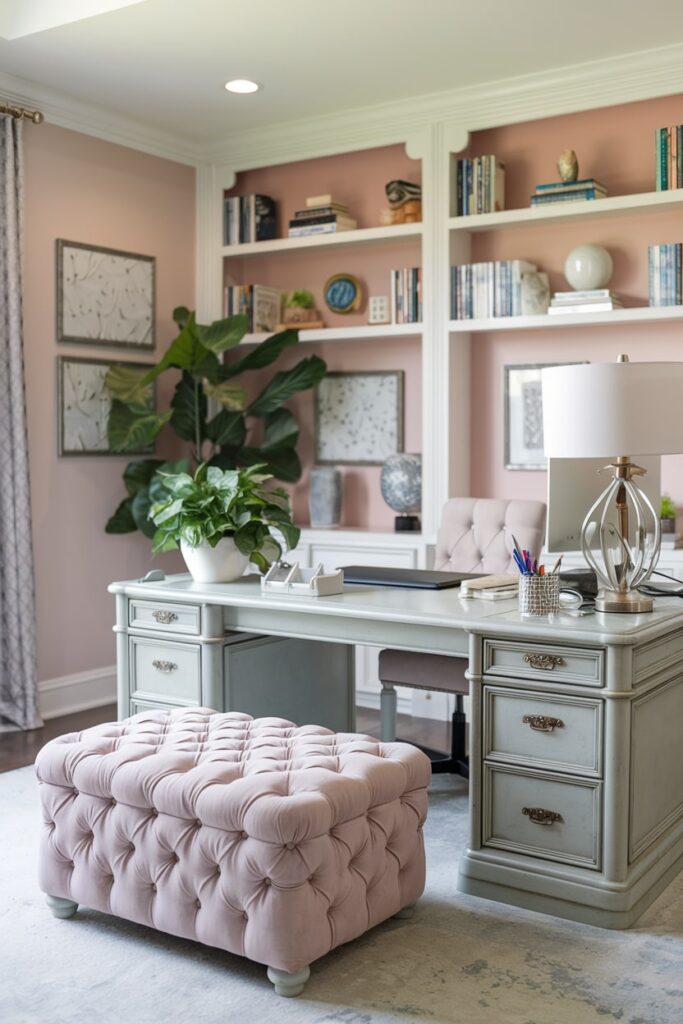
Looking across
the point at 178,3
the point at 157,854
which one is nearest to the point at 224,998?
the point at 157,854

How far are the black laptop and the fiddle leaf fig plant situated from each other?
1695 millimetres

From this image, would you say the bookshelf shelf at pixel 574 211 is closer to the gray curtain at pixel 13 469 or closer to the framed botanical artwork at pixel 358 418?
the framed botanical artwork at pixel 358 418

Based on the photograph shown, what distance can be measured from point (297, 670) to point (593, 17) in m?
2.59

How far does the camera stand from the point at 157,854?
Answer: 2.54 metres

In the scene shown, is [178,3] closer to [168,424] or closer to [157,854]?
[168,424]

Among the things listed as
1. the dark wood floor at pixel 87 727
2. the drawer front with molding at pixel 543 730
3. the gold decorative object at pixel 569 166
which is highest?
the gold decorative object at pixel 569 166

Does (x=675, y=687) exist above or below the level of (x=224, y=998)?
above

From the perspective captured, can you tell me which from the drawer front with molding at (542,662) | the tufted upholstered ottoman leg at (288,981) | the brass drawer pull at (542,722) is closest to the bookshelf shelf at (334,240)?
the drawer front with molding at (542,662)

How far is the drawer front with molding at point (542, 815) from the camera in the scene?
108 inches

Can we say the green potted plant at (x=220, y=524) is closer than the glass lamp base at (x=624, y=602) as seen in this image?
No

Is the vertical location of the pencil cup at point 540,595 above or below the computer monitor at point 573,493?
below

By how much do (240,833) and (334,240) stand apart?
3.52 metres

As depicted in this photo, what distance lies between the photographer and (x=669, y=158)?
444 cm

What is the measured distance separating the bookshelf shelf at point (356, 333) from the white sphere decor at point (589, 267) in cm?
75
